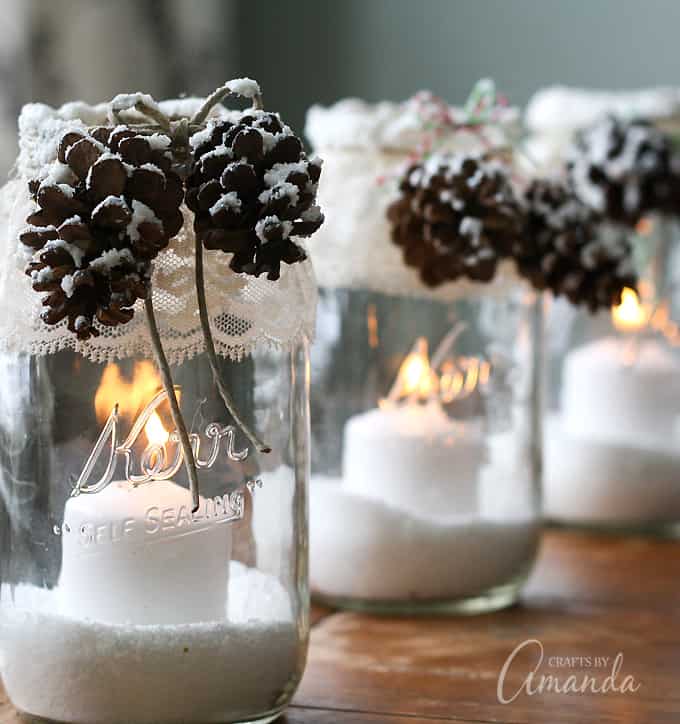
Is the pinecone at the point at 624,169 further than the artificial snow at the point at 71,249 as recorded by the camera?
Yes

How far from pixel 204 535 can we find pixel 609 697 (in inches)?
9.3

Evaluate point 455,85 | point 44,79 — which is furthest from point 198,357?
point 455,85

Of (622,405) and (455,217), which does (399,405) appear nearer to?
(455,217)

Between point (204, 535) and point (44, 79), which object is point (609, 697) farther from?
point (44, 79)

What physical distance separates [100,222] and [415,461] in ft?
1.20

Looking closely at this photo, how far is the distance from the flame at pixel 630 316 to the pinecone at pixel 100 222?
651mm

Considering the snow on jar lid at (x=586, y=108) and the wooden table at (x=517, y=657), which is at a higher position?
the snow on jar lid at (x=586, y=108)

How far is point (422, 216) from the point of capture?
0.82 metres

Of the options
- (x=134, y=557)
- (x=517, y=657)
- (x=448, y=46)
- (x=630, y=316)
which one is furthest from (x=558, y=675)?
(x=448, y=46)

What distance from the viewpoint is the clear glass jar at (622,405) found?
111 cm

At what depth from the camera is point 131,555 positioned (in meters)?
0.59

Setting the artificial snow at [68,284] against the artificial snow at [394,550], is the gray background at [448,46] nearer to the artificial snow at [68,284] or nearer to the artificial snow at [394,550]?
the artificial snow at [394,550]

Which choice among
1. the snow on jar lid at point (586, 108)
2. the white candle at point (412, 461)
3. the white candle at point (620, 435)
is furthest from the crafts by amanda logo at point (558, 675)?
the snow on jar lid at point (586, 108)

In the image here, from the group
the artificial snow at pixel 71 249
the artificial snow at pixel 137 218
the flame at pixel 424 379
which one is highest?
the artificial snow at pixel 137 218
